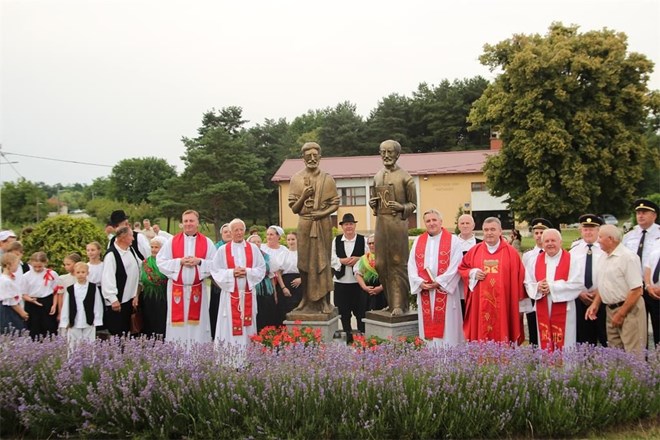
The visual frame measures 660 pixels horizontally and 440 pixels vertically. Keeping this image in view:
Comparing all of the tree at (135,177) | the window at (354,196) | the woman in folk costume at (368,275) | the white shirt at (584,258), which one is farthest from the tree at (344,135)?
the white shirt at (584,258)

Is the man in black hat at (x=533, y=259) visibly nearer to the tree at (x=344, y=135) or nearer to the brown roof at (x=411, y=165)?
the brown roof at (x=411, y=165)

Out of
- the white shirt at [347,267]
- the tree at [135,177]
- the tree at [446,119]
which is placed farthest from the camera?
the tree at [135,177]

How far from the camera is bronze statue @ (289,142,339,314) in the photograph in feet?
21.7

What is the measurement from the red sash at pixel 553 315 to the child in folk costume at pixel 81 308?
5182 mm

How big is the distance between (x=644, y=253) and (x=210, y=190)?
28.5 meters

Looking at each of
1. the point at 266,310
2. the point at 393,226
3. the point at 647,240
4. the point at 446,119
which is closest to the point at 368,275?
the point at 393,226

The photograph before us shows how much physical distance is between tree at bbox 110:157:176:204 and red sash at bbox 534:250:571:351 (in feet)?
176

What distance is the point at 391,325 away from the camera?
6488mm

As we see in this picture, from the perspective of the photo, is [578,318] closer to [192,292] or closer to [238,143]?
[192,292]

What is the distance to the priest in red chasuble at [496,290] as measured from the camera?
598cm

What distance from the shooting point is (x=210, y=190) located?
106ft

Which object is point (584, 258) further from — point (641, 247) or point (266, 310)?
point (266, 310)

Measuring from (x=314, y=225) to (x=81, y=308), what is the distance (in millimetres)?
2987

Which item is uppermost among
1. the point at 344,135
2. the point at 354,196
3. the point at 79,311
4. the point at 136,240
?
the point at 344,135
